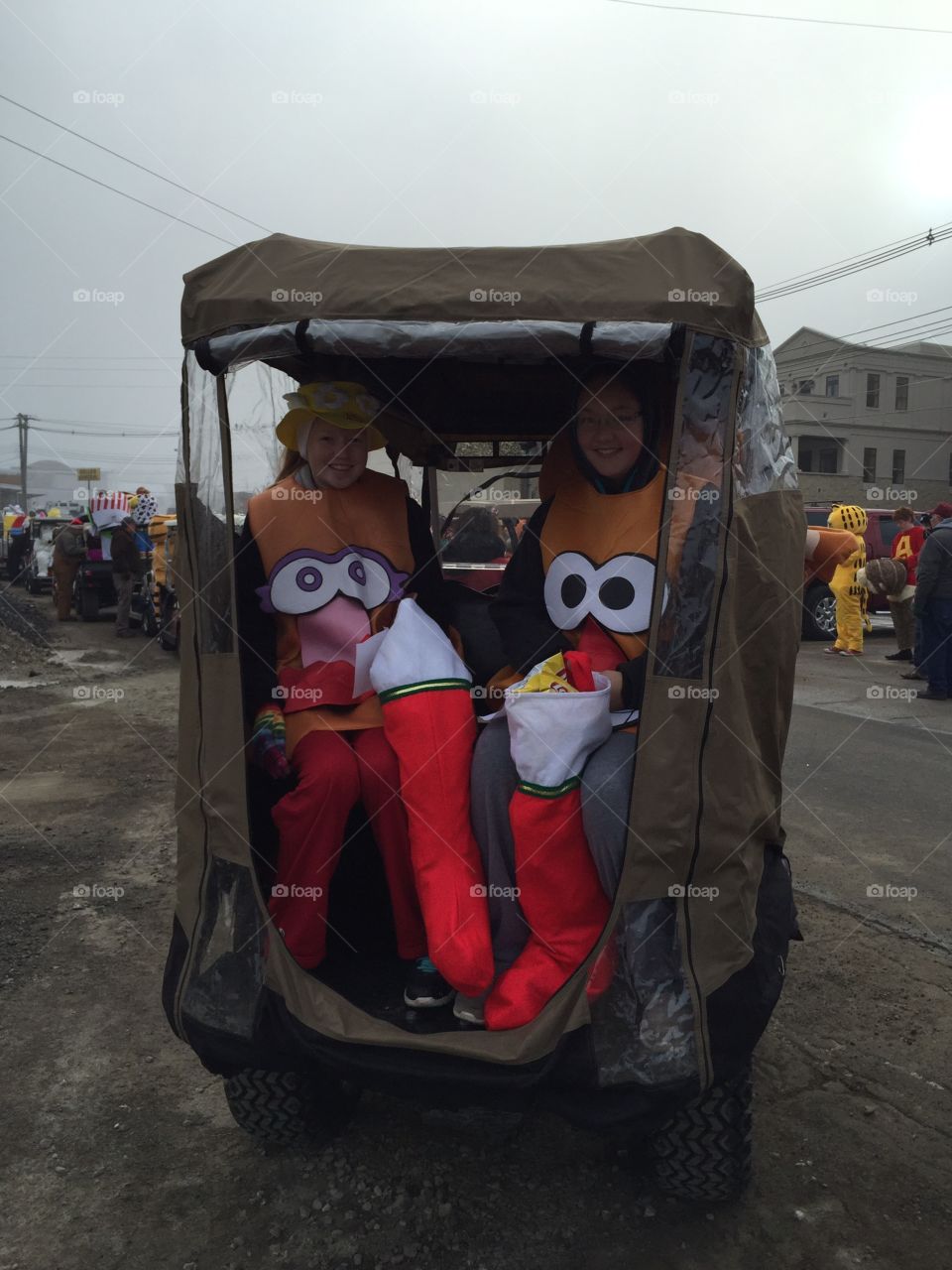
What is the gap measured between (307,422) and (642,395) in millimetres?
1067

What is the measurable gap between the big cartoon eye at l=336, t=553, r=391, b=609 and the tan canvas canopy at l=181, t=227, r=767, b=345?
2.92ft

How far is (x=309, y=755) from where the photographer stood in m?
2.69

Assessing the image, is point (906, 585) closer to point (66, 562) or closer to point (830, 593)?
point (830, 593)

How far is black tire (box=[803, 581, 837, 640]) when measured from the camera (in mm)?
14429

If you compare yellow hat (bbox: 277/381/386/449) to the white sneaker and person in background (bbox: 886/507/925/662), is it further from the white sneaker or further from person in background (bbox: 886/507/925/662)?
person in background (bbox: 886/507/925/662)

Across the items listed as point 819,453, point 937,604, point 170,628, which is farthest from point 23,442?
point 937,604

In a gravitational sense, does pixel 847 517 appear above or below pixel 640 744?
above

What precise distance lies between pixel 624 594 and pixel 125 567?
13.1m

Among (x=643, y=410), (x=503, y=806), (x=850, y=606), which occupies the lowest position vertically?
(x=850, y=606)

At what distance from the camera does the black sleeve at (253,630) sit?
109 inches

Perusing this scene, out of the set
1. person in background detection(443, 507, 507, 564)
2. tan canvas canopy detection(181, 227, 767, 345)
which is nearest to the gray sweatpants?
tan canvas canopy detection(181, 227, 767, 345)

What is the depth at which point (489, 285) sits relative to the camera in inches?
86.4

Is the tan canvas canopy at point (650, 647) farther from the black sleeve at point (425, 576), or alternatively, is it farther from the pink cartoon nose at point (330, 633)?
the black sleeve at point (425, 576)

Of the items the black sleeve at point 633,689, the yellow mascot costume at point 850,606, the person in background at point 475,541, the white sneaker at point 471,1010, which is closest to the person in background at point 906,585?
the yellow mascot costume at point 850,606
